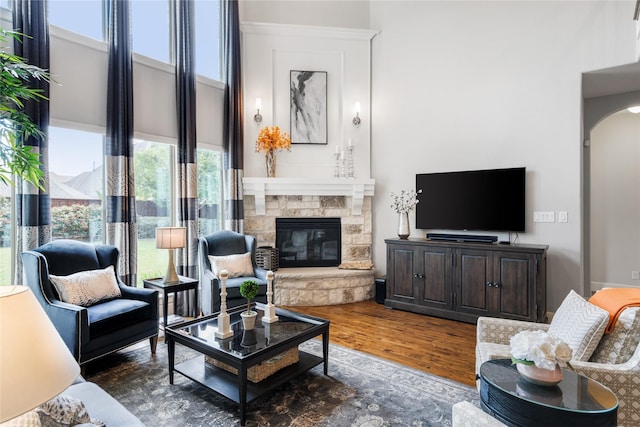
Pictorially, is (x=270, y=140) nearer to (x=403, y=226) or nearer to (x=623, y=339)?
(x=403, y=226)

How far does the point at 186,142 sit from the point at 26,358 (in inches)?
152

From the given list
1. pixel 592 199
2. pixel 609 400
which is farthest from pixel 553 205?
pixel 609 400

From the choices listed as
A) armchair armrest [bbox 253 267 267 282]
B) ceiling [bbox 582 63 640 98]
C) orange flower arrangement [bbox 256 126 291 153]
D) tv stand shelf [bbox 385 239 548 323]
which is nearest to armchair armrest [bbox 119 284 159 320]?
armchair armrest [bbox 253 267 267 282]

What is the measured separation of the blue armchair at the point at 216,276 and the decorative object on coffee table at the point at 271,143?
1123 mm

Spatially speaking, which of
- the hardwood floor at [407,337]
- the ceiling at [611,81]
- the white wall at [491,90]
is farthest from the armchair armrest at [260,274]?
the ceiling at [611,81]

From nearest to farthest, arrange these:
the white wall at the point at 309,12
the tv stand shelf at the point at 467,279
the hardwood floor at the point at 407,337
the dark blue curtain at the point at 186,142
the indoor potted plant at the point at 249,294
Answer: the indoor potted plant at the point at 249,294
the hardwood floor at the point at 407,337
the tv stand shelf at the point at 467,279
the dark blue curtain at the point at 186,142
the white wall at the point at 309,12

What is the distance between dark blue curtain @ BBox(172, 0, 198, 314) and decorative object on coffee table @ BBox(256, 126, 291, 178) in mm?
931

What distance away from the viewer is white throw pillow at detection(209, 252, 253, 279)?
159 inches

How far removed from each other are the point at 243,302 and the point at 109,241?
1.50 meters

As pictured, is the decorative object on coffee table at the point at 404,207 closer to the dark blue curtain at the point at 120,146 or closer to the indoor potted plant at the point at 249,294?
the indoor potted plant at the point at 249,294

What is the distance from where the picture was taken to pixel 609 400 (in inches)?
54.9

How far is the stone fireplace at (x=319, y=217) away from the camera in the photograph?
474 cm

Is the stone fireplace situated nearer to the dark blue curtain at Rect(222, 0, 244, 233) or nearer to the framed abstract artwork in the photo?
the dark blue curtain at Rect(222, 0, 244, 233)

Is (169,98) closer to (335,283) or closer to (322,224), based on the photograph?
(322,224)
